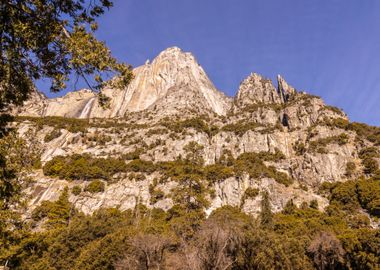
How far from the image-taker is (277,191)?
60219 mm

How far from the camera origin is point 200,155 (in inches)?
2857

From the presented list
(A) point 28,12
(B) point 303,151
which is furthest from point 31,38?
(B) point 303,151

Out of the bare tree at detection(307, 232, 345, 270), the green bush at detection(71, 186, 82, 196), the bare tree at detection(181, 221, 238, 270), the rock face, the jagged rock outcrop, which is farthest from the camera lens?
the jagged rock outcrop

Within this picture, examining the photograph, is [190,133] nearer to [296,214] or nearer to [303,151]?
[303,151]

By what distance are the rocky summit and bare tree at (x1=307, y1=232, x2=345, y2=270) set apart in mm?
18937

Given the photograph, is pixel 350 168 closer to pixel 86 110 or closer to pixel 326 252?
A: pixel 326 252

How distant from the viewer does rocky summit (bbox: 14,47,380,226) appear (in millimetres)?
59031

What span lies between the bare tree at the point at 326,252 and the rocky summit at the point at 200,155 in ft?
62.1

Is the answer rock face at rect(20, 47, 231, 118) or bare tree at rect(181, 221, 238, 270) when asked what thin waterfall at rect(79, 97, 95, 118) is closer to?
rock face at rect(20, 47, 231, 118)

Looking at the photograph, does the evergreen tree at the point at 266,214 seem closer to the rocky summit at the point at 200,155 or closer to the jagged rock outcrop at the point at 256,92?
the rocky summit at the point at 200,155

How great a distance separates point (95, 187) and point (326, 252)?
42.6 metres

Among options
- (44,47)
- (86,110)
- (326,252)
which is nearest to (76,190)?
(326,252)

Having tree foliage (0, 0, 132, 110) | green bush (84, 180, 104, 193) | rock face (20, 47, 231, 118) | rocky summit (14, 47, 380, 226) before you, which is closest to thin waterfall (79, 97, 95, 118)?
rock face (20, 47, 231, 118)

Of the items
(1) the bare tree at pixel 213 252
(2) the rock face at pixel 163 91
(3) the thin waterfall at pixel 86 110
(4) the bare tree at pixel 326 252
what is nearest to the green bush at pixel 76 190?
(1) the bare tree at pixel 213 252
